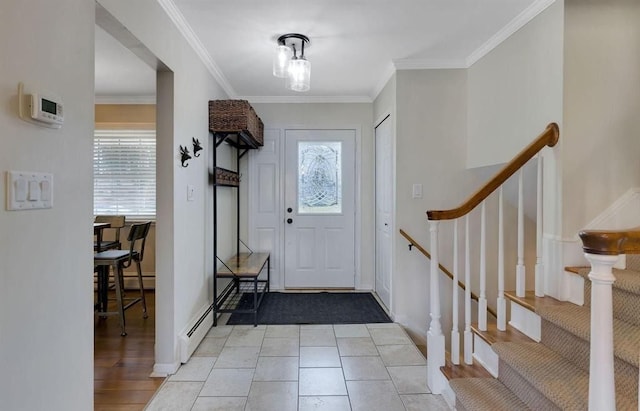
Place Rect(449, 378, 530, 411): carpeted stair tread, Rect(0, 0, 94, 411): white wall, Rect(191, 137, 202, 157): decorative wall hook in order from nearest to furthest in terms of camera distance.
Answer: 1. Rect(0, 0, 94, 411): white wall
2. Rect(449, 378, 530, 411): carpeted stair tread
3. Rect(191, 137, 202, 157): decorative wall hook

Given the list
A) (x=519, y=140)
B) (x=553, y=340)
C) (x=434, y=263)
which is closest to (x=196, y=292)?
(x=434, y=263)

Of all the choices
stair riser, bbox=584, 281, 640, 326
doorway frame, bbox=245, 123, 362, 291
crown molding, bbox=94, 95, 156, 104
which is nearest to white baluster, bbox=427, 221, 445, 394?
stair riser, bbox=584, 281, 640, 326

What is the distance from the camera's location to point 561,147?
1948mm

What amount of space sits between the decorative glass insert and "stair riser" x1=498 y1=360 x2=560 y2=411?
266 cm

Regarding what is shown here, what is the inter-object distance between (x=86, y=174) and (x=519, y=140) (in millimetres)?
2606

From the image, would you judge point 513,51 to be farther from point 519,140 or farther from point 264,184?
point 264,184

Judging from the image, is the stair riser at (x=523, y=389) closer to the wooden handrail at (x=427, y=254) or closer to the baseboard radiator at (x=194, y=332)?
the wooden handrail at (x=427, y=254)

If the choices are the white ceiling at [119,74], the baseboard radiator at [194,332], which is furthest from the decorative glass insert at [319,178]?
the white ceiling at [119,74]

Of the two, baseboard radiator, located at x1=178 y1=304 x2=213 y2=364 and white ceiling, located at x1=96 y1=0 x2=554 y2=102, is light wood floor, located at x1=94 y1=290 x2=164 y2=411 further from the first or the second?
white ceiling, located at x1=96 y1=0 x2=554 y2=102

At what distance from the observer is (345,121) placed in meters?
4.18

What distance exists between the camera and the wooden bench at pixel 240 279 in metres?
3.06

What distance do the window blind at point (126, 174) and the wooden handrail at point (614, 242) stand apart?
4289 mm

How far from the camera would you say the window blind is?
4172mm

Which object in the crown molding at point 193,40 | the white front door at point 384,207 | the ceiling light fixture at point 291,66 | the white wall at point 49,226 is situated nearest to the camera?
the white wall at point 49,226
